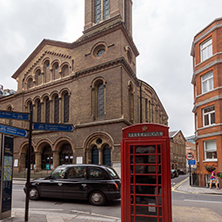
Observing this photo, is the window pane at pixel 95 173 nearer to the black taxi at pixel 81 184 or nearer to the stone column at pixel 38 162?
the black taxi at pixel 81 184

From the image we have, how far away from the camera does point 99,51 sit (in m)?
25.0

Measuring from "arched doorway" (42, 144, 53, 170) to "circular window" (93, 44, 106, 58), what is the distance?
1264 cm

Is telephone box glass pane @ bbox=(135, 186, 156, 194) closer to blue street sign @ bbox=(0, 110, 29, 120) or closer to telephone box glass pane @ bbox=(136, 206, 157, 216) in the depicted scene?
telephone box glass pane @ bbox=(136, 206, 157, 216)

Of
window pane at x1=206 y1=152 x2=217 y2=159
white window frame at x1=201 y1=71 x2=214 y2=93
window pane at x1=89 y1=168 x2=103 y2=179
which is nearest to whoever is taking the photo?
window pane at x1=89 y1=168 x2=103 y2=179

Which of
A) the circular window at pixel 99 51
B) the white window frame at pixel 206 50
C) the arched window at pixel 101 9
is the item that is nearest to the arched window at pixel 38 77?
the circular window at pixel 99 51

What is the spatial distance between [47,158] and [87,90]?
10.0 meters

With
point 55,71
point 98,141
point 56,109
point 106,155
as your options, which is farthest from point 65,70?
point 106,155

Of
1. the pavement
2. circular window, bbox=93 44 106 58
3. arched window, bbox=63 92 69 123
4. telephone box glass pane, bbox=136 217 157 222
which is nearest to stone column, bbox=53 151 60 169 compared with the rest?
arched window, bbox=63 92 69 123

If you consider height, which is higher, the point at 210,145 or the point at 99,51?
the point at 99,51

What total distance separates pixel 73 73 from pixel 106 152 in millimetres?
10013

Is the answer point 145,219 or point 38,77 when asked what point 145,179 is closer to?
point 145,219

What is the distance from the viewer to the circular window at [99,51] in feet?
80.5

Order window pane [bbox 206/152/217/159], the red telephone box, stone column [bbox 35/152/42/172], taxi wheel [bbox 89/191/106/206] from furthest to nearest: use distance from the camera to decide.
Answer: stone column [bbox 35/152/42/172]
window pane [bbox 206/152/217/159]
taxi wheel [bbox 89/191/106/206]
the red telephone box

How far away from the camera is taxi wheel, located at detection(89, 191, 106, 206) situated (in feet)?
28.8
